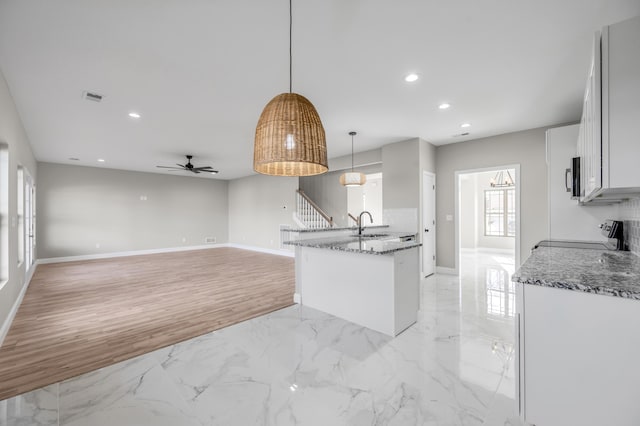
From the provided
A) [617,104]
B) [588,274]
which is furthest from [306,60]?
[588,274]

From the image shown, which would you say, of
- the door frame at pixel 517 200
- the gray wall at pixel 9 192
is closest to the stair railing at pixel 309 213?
the door frame at pixel 517 200

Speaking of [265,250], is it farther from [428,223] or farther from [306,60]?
[306,60]

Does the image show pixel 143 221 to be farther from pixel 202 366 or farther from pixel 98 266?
pixel 202 366

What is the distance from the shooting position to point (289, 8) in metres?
1.95

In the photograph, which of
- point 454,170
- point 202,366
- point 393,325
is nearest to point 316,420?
point 202,366

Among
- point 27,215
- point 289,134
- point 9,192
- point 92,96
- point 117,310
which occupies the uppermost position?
point 92,96

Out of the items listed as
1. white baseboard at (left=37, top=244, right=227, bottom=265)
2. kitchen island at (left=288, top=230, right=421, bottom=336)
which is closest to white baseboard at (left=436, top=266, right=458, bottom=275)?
kitchen island at (left=288, top=230, right=421, bottom=336)

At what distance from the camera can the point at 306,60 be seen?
103 inches

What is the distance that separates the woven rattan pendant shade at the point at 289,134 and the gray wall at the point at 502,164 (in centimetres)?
464

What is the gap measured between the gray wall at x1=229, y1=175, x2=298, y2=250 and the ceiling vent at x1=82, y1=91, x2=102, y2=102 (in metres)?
5.04

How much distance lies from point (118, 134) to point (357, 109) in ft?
13.9

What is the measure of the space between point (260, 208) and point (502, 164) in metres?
6.98

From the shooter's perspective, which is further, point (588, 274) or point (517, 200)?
point (517, 200)

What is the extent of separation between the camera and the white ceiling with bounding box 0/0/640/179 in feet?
6.51
